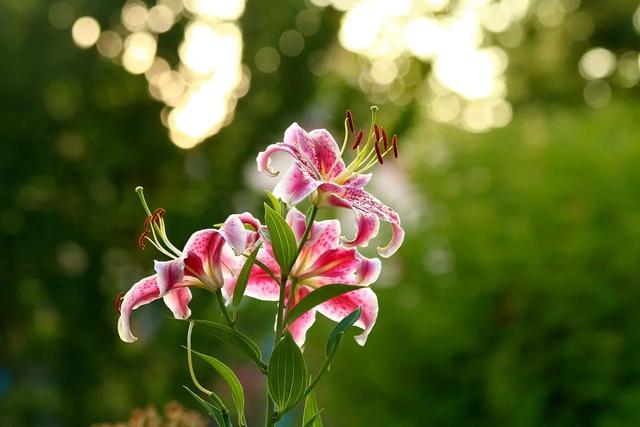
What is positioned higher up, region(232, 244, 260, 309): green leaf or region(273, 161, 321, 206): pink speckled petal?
region(273, 161, 321, 206): pink speckled petal

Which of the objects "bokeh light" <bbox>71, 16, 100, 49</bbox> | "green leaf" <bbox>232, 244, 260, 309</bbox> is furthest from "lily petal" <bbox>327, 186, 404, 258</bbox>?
"bokeh light" <bbox>71, 16, 100, 49</bbox>

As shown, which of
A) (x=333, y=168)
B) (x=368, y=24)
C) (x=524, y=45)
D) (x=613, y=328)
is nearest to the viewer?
(x=333, y=168)

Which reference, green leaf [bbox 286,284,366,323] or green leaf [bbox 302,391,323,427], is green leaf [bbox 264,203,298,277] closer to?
green leaf [bbox 286,284,366,323]

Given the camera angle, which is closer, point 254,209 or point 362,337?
point 362,337

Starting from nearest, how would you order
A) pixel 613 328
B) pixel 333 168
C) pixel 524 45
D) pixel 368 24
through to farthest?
pixel 333 168 < pixel 613 328 < pixel 368 24 < pixel 524 45

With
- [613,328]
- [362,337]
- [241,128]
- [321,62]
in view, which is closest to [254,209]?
[241,128]

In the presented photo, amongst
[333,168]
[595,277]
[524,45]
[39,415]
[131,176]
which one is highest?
[524,45]

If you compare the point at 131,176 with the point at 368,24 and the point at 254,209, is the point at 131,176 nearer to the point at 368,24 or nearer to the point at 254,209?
the point at 254,209

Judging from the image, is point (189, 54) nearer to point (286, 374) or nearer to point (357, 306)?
point (357, 306)
